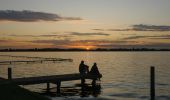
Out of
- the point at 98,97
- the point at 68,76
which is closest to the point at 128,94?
the point at 98,97

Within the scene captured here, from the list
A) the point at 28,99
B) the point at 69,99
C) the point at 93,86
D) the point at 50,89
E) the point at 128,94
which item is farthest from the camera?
the point at 93,86

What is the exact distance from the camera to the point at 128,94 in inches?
1272

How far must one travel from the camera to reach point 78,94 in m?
31.2

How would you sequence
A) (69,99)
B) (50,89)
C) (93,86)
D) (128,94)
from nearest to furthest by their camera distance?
(69,99)
(128,94)
(50,89)
(93,86)

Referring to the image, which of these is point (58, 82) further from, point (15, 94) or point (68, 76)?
point (15, 94)

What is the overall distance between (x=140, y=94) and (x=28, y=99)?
1813 centimetres

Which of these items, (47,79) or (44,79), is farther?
(47,79)

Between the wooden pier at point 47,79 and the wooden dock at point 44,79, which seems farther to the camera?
the wooden dock at point 44,79

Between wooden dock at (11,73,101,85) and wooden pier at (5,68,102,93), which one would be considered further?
wooden dock at (11,73,101,85)

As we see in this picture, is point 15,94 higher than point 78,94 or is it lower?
higher

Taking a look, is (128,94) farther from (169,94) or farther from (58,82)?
(58,82)

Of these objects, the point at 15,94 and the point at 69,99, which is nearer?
the point at 15,94

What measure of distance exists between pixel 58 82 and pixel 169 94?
35.9ft

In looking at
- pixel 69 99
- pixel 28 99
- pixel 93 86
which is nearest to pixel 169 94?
pixel 93 86
